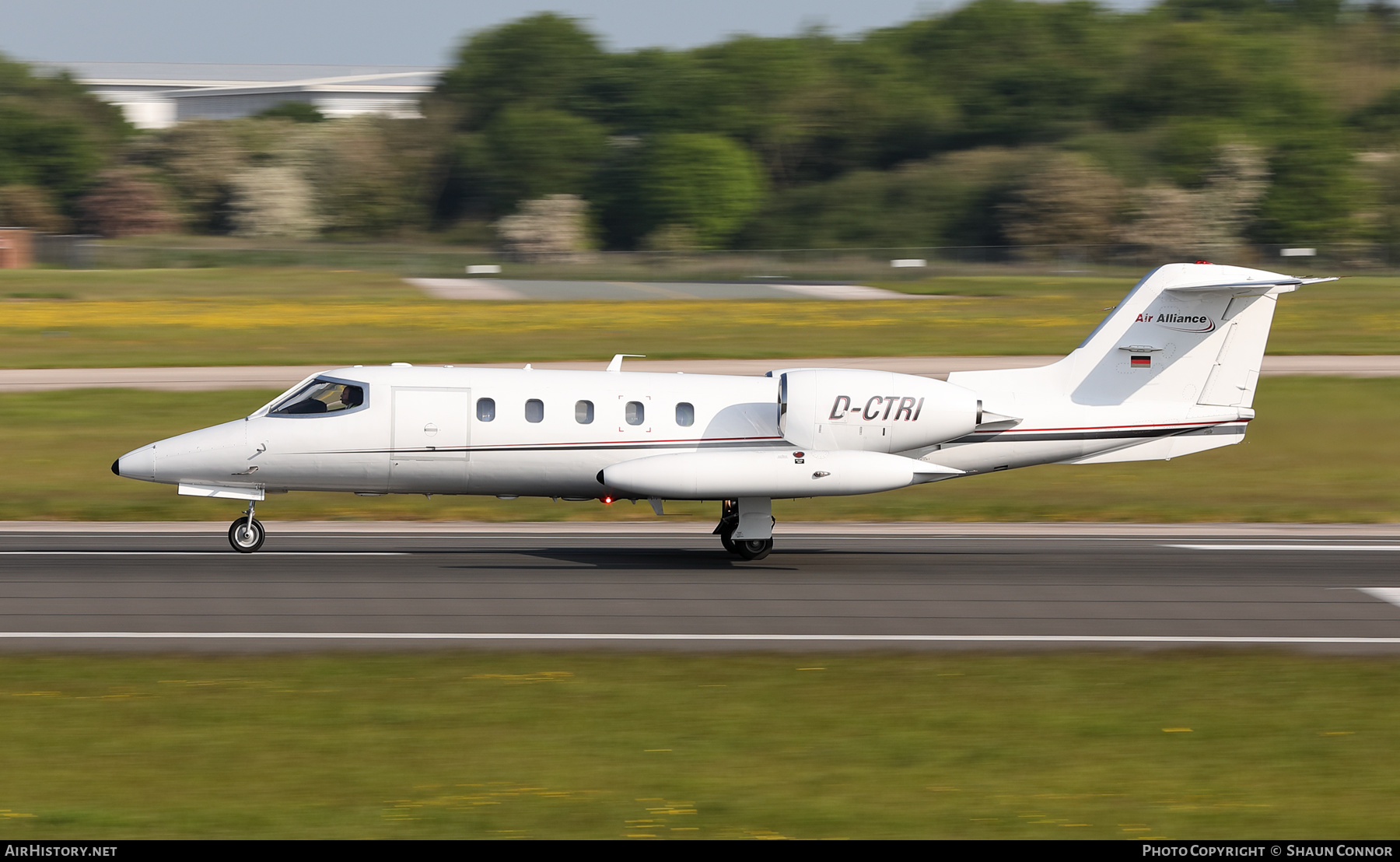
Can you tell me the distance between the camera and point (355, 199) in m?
115

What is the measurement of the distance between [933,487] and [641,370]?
50.7 feet

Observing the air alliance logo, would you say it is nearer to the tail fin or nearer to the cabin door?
the tail fin

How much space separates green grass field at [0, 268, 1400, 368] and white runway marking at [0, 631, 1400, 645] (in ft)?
98.5

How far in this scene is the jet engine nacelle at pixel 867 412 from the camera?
20.4 m

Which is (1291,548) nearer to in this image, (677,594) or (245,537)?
(677,594)

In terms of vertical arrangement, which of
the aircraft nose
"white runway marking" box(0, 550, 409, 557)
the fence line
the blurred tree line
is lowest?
"white runway marking" box(0, 550, 409, 557)

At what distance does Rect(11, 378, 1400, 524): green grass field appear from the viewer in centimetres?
2677

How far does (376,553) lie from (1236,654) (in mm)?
11934

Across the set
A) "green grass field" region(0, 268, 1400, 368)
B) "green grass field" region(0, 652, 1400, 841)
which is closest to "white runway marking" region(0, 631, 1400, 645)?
"green grass field" region(0, 652, 1400, 841)

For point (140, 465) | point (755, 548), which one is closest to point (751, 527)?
point (755, 548)

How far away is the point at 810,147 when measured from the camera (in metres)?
123

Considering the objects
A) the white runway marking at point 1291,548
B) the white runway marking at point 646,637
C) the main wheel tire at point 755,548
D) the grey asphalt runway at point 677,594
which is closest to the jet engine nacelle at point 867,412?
the main wheel tire at point 755,548

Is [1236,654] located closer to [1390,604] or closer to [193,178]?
[1390,604]
